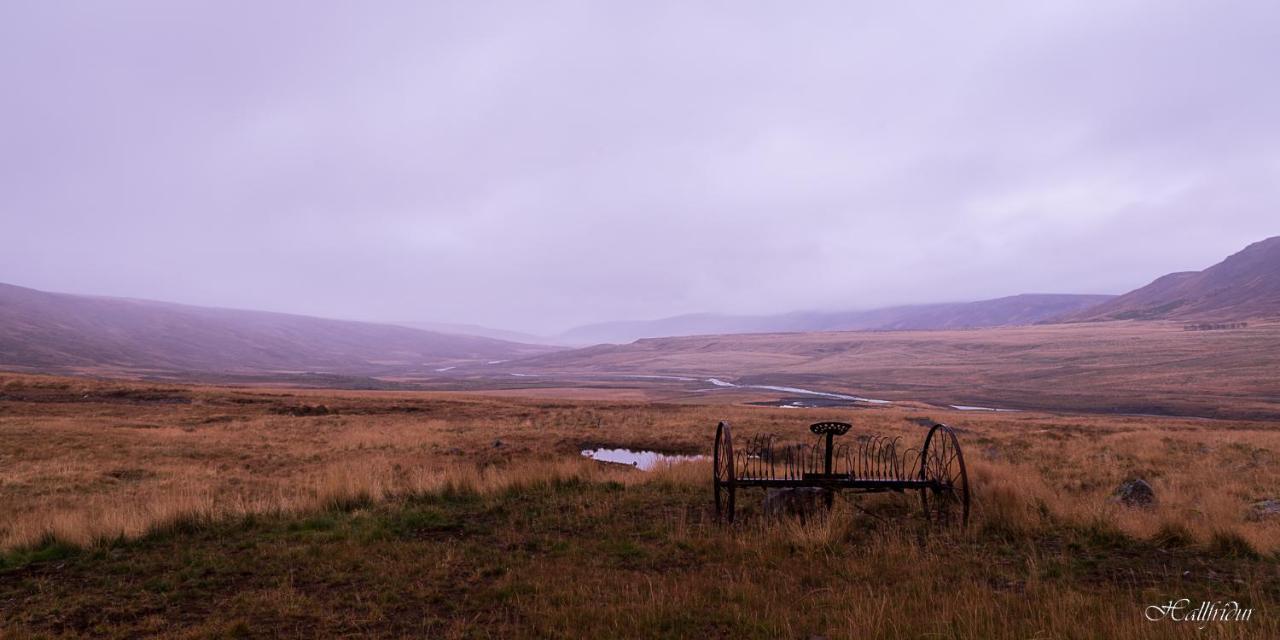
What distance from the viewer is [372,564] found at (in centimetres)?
785

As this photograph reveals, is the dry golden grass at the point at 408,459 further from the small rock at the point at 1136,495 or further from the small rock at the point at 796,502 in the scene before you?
the small rock at the point at 796,502

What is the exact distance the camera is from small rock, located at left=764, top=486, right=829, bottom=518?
9797 millimetres

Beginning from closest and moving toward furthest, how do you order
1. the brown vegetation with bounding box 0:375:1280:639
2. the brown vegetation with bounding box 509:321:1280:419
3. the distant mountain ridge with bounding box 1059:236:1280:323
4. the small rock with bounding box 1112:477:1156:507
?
the brown vegetation with bounding box 0:375:1280:639 < the small rock with bounding box 1112:477:1156:507 < the brown vegetation with bounding box 509:321:1280:419 < the distant mountain ridge with bounding box 1059:236:1280:323

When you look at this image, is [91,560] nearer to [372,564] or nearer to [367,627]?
[372,564]

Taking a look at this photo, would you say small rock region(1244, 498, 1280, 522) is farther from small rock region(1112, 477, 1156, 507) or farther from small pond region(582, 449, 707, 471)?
small pond region(582, 449, 707, 471)

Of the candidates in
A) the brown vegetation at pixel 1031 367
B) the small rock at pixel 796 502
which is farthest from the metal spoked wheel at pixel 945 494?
the brown vegetation at pixel 1031 367

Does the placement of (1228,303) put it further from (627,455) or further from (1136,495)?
(1136,495)

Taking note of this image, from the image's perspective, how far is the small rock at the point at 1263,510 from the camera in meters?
9.85

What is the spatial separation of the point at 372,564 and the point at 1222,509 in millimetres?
12844

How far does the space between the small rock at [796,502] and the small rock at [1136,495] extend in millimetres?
5965

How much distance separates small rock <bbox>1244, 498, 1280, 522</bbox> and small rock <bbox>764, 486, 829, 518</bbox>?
6.86 meters

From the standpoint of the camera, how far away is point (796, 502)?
32.6 ft

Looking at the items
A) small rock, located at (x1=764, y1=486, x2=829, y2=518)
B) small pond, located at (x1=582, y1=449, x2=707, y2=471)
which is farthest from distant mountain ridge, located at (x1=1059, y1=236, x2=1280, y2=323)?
small rock, located at (x1=764, y1=486, x2=829, y2=518)

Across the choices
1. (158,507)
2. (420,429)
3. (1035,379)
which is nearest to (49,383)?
(420,429)
